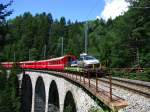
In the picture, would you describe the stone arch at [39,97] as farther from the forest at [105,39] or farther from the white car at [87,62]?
the white car at [87,62]

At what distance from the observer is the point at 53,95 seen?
4716cm

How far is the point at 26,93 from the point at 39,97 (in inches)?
573

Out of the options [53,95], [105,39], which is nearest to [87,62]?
[53,95]

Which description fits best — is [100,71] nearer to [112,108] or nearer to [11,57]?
[112,108]

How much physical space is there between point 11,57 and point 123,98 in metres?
132

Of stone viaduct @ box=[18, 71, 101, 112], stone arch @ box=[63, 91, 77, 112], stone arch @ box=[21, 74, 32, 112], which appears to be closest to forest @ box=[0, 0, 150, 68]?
stone viaduct @ box=[18, 71, 101, 112]

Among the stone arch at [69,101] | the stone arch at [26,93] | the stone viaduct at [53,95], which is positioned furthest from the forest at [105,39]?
the stone arch at [26,93]

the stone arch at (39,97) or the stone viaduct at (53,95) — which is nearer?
the stone viaduct at (53,95)

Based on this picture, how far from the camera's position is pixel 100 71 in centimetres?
3331

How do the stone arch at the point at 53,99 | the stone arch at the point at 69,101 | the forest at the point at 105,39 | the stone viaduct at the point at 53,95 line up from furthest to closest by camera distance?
the stone arch at the point at 53,99 < the stone arch at the point at 69,101 < the forest at the point at 105,39 < the stone viaduct at the point at 53,95

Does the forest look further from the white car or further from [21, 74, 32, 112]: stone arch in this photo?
[21, 74, 32, 112]: stone arch

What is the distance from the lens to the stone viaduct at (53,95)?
2288 cm

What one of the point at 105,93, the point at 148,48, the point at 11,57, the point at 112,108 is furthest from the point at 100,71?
the point at 11,57

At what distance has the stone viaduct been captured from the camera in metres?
22.9
